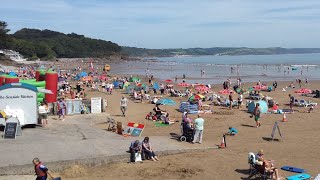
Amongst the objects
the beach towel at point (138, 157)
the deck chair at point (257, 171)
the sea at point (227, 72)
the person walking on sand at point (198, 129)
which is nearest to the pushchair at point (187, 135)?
the person walking on sand at point (198, 129)

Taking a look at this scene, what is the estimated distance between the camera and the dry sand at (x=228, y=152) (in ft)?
37.7

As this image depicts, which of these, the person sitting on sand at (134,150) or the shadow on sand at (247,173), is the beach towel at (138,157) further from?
the shadow on sand at (247,173)

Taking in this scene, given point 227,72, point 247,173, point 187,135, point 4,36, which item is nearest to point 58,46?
point 4,36

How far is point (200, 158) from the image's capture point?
13141 mm

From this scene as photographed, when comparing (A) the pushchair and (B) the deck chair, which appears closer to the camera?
(B) the deck chair

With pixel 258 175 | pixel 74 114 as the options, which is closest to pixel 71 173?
pixel 258 175

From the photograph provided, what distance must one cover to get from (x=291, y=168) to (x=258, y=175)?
114cm

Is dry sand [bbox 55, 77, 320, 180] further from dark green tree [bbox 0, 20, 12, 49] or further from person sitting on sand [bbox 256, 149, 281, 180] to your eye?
dark green tree [bbox 0, 20, 12, 49]

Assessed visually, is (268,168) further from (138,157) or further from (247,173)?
(138,157)

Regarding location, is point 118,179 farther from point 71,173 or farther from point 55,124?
point 55,124

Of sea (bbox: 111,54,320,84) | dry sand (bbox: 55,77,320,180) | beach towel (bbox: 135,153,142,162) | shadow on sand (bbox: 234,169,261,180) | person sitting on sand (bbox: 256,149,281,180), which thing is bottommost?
shadow on sand (bbox: 234,169,261,180)

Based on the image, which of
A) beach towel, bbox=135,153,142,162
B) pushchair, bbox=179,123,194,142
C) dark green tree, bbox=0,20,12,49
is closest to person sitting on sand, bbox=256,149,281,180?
beach towel, bbox=135,153,142,162

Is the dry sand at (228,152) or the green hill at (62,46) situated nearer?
the dry sand at (228,152)

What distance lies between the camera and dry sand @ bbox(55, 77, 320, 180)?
11500 millimetres
